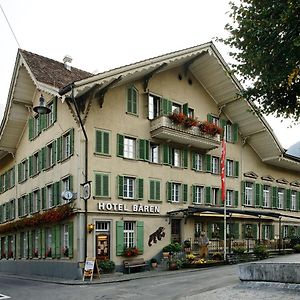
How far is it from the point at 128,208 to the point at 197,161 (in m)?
6.75

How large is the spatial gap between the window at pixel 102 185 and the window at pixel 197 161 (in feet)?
23.0

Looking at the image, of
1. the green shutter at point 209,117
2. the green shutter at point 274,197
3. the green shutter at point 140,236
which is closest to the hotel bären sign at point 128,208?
the green shutter at point 140,236

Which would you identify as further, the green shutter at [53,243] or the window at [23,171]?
the window at [23,171]

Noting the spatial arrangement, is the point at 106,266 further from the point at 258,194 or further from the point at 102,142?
the point at 258,194

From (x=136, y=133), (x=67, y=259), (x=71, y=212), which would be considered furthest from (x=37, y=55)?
(x=67, y=259)

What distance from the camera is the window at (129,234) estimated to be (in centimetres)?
2428

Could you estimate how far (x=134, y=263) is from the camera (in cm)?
2380

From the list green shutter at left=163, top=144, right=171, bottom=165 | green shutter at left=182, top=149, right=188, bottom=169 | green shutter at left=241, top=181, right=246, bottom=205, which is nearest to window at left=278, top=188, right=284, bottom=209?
green shutter at left=241, top=181, right=246, bottom=205

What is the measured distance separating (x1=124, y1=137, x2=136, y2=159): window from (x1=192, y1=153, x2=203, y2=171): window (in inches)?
190

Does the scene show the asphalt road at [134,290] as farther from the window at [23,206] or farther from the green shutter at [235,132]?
the green shutter at [235,132]

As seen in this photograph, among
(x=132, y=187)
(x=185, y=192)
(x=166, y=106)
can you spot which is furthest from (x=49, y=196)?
(x=166, y=106)

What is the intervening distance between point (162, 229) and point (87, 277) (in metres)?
6.21

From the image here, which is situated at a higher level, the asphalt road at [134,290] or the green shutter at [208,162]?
the green shutter at [208,162]

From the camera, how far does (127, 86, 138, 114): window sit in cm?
2569
